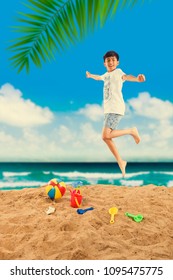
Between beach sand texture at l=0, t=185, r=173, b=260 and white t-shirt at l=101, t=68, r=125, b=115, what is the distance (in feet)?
3.34

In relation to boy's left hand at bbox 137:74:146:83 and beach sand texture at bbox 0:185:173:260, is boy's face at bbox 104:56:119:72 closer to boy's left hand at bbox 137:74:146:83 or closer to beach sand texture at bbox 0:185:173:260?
boy's left hand at bbox 137:74:146:83

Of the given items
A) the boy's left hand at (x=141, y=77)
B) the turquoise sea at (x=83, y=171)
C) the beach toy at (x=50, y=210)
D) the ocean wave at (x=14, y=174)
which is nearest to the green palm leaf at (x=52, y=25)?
the boy's left hand at (x=141, y=77)

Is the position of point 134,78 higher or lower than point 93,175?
higher

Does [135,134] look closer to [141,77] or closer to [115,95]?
[115,95]

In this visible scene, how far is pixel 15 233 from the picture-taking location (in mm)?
2934

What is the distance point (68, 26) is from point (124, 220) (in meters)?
1.89

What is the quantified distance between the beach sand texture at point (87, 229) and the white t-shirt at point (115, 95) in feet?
3.34

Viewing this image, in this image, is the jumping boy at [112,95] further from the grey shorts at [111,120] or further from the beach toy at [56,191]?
the beach toy at [56,191]

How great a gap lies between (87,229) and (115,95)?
1.13 m

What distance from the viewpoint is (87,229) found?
2.84 m

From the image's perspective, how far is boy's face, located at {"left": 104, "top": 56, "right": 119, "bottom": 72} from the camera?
2.80m

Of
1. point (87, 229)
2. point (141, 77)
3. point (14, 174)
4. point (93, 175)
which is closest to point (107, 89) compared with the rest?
point (141, 77)

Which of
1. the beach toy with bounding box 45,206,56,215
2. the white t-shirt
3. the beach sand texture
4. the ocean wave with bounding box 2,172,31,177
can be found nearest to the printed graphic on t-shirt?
the white t-shirt
